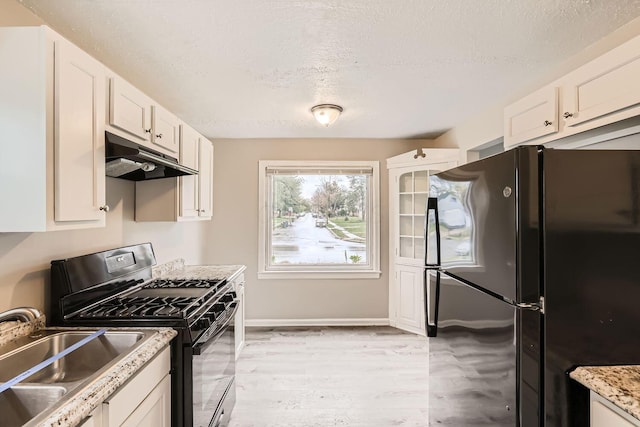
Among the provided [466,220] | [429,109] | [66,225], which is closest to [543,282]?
[466,220]

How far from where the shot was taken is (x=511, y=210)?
1.26 m

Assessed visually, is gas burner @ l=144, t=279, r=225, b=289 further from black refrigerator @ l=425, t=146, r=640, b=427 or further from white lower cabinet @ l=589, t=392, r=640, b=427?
white lower cabinet @ l=589, t=392, r=640, b=427

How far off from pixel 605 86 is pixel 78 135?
2166 mm

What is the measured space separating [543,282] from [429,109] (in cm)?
225

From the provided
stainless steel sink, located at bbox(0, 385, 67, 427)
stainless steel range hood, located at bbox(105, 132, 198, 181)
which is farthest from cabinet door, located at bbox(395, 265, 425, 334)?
stainless steel sink, located at bbox(0, 385, 67, 427)

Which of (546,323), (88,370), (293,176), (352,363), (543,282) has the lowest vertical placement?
(352,363)

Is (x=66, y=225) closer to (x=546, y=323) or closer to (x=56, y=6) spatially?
(x=56, y=6)

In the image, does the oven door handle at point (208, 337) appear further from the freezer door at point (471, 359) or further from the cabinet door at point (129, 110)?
the freezer door at point (471, 359)

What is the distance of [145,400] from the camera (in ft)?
4.33

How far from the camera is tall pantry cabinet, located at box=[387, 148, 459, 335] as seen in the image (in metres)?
3.89

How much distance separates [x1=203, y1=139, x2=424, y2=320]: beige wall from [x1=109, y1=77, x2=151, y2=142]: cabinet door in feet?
7.14

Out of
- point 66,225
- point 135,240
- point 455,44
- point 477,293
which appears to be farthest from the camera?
point 135,240

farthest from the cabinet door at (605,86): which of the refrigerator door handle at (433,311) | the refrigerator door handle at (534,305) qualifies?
the refrigerator door handle at (433,311)

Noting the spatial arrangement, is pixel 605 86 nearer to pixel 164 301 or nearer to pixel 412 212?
pixel 164 301
